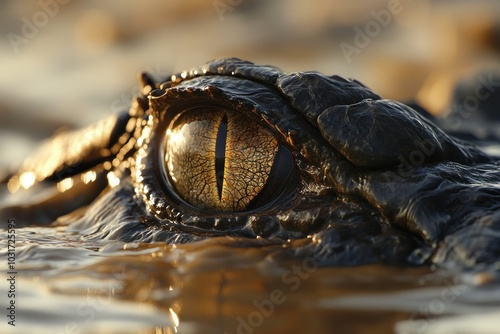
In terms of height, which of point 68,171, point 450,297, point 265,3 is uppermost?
point 265,3

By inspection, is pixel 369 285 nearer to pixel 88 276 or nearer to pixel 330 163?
pixel 330 163

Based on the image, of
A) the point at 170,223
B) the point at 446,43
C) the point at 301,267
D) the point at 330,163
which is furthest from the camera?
the point at 446,43

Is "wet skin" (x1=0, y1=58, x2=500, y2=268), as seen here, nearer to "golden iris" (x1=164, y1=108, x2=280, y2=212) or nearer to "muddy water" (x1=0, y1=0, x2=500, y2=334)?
"golden iris" (x1=164, y1=108, x2=280, y2=212)

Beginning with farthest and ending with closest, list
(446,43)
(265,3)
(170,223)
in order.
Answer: (265,3) → (446,43) → (170,223)

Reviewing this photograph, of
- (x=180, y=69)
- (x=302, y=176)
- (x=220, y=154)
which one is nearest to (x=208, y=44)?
(x=180, y=69)

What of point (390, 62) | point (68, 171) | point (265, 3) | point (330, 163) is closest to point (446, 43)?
point (390, 62)

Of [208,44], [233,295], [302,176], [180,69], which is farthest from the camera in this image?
[208,44]

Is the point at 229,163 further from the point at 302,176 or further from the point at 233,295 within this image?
the point at 233,295

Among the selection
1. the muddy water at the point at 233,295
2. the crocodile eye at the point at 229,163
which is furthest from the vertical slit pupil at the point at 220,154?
the muddy water at the point at 233,295
